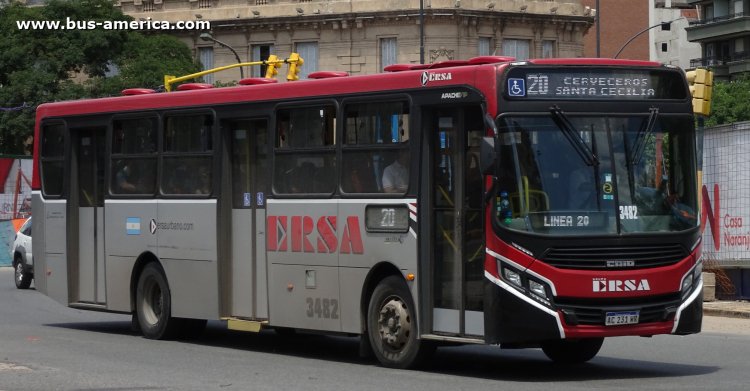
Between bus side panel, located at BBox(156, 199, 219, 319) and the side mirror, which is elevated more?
the side mirror

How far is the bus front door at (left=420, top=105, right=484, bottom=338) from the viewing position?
46.4ft

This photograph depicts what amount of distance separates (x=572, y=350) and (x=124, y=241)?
270 inches

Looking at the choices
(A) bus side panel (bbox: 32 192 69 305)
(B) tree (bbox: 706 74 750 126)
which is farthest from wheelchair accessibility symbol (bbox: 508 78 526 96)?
(B) tree (bbox: 706 74 750 126)

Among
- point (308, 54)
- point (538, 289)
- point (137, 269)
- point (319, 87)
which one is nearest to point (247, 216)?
point (319, 87)

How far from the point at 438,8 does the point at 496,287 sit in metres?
58.9

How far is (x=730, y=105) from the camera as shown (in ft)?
269

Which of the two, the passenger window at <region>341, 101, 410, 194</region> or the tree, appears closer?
the passenger window at <region>341, 101, 410, 194</region>

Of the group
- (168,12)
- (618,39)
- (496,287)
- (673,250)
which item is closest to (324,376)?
(496,287)

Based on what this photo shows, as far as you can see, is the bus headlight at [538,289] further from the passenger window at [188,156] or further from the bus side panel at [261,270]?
the passenger window at [188,156]

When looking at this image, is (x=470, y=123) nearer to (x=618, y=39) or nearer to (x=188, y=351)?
(x=188, y=351)

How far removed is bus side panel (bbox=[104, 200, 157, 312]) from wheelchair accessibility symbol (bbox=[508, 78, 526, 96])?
6763mm

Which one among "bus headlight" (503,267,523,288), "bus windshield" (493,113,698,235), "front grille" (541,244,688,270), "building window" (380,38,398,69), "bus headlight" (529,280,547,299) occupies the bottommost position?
"bus headlight" (529,280,547,299)

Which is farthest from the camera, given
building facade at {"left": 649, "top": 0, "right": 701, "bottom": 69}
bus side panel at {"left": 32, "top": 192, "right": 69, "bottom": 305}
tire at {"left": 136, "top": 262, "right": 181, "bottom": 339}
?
building facade at {"left": 649, "top": 0, "right": 701, "bottom": 69}

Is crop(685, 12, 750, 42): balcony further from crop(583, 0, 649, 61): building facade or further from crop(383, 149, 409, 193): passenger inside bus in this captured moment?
crop(383, 149, 409, 193): passenger inside bus
